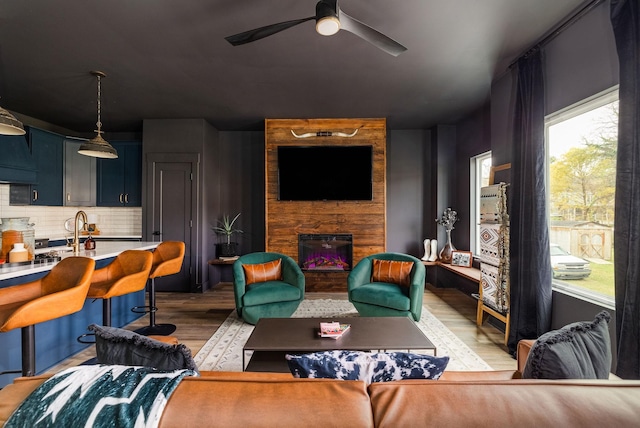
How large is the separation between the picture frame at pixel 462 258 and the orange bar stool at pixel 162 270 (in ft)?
12.4

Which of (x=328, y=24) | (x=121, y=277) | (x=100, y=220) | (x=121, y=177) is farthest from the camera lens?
(x=100, y=220)

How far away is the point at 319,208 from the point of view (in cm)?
518

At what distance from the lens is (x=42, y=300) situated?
1.99 metres

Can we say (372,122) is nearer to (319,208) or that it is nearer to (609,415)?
(319,208)

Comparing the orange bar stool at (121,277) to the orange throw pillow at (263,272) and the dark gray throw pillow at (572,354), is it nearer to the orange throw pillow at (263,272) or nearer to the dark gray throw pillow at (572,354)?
the orange throw pillow at (263,272)

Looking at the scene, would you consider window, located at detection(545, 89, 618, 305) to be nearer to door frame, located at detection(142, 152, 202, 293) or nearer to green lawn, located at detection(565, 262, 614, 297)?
green lawn, located at detection(565, 262, 614, 297)

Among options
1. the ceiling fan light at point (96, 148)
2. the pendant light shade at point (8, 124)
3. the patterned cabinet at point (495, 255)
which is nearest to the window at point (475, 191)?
the patterned cabinet at point (495, 255)

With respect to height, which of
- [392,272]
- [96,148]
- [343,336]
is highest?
[96,148]

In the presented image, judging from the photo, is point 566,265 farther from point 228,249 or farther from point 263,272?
point 228,249

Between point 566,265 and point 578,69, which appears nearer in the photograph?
point 578,69

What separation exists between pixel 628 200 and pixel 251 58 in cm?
320

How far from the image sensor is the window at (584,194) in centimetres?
237

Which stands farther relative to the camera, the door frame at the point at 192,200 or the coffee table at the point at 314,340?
the door frame at the point at 192,200

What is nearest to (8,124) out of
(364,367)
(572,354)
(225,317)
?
(225,317)
